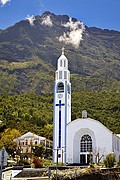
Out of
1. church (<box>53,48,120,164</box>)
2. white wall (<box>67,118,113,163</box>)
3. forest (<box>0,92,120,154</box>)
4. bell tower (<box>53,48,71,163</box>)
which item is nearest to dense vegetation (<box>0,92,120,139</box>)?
forest (<box>0,92,120,154</box>)

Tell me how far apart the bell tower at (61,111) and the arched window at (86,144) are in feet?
7.69

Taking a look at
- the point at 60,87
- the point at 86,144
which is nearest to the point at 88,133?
the point at 86,144

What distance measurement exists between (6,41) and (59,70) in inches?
5944

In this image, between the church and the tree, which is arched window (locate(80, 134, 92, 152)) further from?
the tree

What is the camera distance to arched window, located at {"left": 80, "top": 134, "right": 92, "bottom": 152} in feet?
144

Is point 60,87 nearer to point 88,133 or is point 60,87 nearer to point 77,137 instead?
point 77,137

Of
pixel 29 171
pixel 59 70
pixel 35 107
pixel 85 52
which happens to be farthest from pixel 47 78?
pixel 29 171

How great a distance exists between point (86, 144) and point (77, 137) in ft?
4.78

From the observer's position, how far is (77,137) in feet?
145

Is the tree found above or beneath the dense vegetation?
beneath

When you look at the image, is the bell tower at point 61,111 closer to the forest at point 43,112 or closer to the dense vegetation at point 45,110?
the forest at point 43,112

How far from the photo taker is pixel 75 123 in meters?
44.3

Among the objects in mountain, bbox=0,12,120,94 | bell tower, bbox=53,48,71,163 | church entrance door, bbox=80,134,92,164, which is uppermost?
mountain, bbox=0,12,120,94

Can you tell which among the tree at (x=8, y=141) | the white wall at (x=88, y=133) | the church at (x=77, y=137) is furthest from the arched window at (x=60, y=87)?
the tree at (x=8, y=141)
